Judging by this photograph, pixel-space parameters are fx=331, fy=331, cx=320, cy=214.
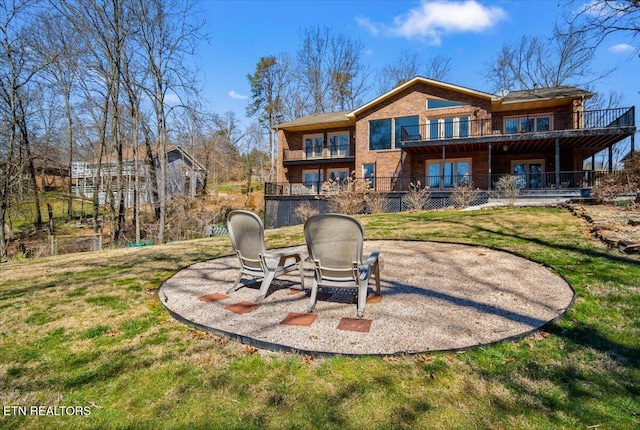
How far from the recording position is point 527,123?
60.2 ft

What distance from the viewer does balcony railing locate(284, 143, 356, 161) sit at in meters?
23.3

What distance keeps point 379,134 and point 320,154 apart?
5.04 m

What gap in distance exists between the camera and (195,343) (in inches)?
112

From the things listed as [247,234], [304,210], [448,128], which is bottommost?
[304,210]

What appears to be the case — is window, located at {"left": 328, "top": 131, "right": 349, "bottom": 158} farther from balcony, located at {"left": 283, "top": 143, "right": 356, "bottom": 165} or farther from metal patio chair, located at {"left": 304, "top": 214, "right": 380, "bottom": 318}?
metal patio chair, located at {"left": 304, "top": 214, "right": 380, "bottom": 318}

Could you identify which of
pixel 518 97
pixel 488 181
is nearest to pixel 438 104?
pixel 518 97

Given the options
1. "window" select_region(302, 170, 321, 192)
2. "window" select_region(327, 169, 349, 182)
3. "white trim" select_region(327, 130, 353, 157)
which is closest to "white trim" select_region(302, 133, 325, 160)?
"white trim" select_region(327, 130, 353, 157)

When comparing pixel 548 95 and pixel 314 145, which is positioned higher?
pixel 548 95

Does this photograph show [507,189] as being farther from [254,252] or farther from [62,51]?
[62,51]

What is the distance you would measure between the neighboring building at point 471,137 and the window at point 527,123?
5 cm

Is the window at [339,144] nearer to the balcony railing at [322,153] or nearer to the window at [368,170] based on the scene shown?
the balcony railing at [322,153]

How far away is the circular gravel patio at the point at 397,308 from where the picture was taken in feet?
9.11

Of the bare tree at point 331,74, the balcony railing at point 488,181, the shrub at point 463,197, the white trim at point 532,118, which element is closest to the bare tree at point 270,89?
the bare tree at point 331,74

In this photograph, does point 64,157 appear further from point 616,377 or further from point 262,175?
point 616,377
